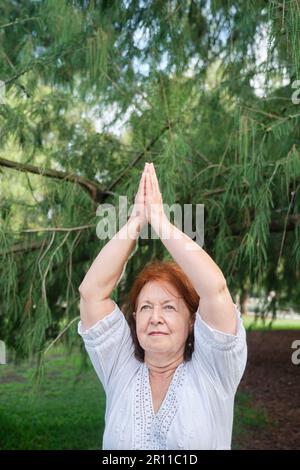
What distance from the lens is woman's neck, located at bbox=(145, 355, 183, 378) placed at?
1023 mm

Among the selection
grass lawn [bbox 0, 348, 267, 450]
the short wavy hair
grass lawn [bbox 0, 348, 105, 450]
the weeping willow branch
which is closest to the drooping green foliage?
the weeping willow branch

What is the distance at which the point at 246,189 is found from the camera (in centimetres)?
215

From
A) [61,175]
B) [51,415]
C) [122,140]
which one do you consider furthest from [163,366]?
[51,415]

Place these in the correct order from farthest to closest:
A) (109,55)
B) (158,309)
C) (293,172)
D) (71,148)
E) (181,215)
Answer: (71,148)
(109,55)
(181,215)
(293,172)
(158,309)

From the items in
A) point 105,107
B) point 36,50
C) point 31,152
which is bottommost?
point 31,152

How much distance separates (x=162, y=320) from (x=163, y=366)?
77 mm

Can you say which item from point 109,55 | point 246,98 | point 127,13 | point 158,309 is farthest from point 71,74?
point 158,309

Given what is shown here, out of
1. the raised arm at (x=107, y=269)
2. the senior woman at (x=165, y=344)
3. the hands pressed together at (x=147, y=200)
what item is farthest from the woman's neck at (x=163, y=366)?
the hands pressed together at (x=147, y=200)

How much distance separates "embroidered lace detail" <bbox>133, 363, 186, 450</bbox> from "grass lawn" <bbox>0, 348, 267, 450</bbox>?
1566mm

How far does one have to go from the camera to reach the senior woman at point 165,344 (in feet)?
3.16

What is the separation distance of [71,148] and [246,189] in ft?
2.38

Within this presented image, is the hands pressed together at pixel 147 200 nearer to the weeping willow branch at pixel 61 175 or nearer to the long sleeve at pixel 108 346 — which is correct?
the long sleeve at pixel 108 346

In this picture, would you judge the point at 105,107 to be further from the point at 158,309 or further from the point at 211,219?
the point at 158,309

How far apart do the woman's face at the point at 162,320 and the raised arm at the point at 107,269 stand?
6 centimetres
